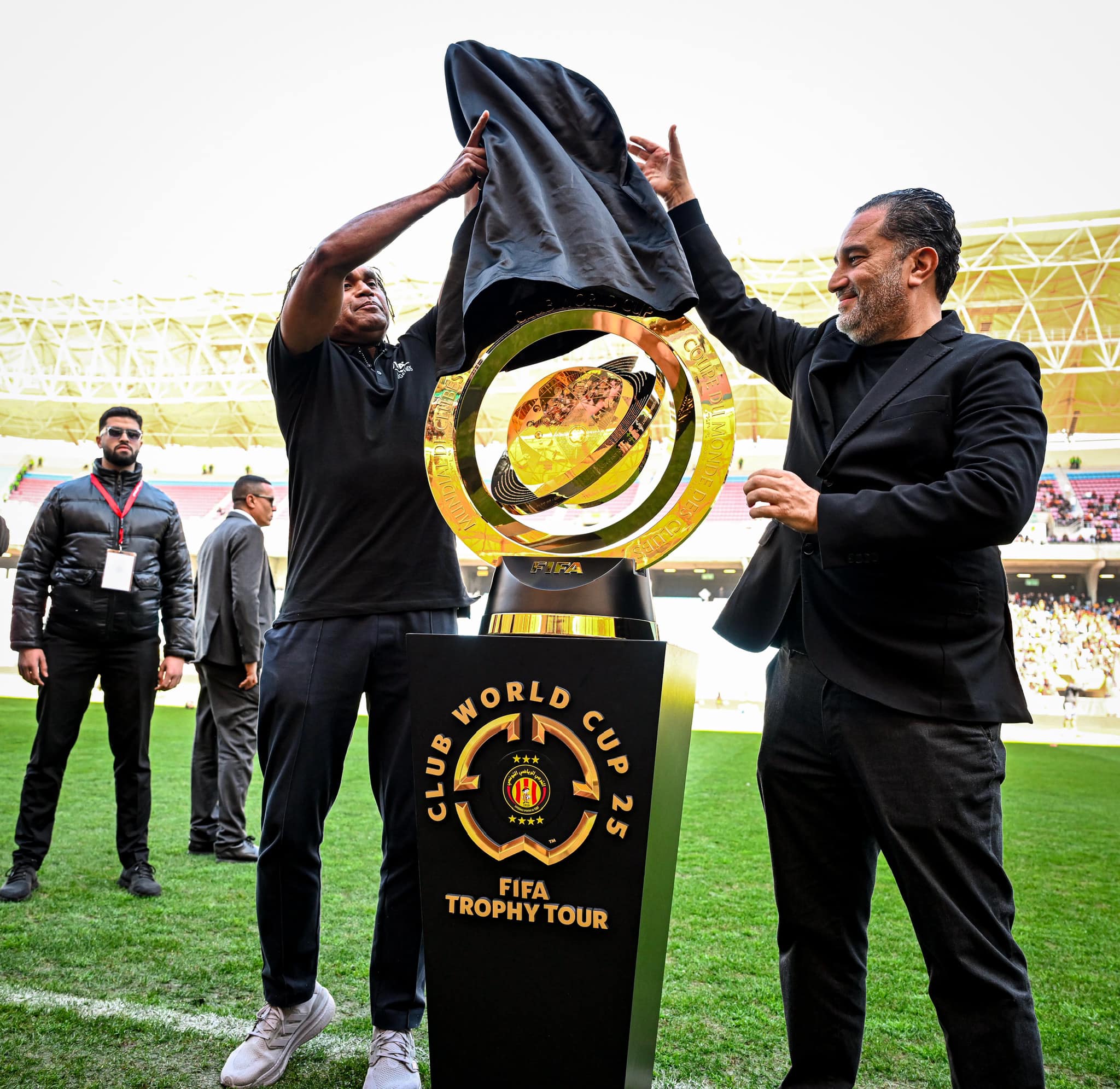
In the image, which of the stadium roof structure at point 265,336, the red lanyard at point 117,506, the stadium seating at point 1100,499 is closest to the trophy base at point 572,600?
the red lanyard at point 117,506

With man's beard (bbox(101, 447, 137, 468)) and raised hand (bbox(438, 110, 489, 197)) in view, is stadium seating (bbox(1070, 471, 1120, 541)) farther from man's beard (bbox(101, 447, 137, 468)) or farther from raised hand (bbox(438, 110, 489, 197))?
raised hand (bbox(438, 110, 489, 197))

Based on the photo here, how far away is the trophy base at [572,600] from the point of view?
1.48m

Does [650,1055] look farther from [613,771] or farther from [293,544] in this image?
[293,544]

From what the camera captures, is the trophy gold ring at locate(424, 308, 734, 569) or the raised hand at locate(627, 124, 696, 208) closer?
the trophy gold ring at locate(424, 308, 734, 569)

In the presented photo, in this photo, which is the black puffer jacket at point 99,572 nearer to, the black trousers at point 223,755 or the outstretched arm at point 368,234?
the black trousers at point 223,755

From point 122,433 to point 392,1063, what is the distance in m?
2.63

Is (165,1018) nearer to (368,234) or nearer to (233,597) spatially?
(368,234)

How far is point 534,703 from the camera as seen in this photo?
143cm

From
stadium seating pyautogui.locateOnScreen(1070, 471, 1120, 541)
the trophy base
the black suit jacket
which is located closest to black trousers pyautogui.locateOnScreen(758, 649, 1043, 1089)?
the black suit jacket

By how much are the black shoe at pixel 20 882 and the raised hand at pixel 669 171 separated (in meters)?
2.96

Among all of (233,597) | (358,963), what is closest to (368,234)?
(358,963)

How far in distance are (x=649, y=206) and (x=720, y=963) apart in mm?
2090

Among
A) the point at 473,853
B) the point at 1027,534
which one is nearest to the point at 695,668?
the point at 473,853

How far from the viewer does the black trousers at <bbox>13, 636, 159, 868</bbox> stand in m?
3.23
